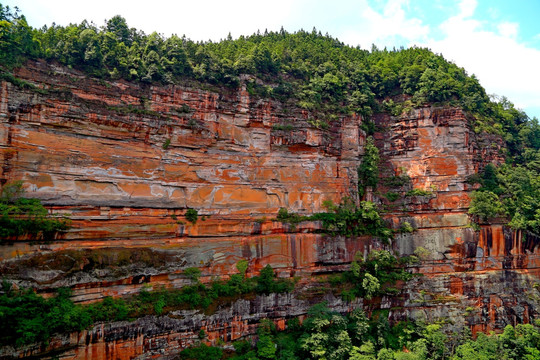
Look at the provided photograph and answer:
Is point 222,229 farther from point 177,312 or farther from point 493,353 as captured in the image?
point 493,353

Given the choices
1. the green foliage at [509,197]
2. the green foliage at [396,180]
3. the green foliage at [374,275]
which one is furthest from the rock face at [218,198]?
the green foliage at [509,197]

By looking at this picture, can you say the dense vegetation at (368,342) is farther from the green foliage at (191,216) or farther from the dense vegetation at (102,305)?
the green foliage at (191,216)

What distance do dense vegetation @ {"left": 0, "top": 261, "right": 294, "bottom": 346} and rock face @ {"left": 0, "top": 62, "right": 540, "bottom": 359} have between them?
493mm

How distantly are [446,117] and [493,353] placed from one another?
50.7ft

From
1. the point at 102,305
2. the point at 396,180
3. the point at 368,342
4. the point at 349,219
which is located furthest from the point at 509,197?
the point at 102,305

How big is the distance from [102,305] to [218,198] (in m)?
8.16

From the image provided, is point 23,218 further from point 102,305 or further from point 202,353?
point 202,353

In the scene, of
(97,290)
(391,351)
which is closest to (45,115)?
(97,290)

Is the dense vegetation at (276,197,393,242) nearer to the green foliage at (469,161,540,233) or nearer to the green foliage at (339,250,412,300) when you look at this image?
the green foliage at (339,250,412,300)

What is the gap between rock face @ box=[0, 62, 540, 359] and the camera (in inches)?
655

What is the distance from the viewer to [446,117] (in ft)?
86.8

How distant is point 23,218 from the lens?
15.6 meters

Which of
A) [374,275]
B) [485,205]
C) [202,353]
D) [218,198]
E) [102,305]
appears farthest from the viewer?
[485,205]

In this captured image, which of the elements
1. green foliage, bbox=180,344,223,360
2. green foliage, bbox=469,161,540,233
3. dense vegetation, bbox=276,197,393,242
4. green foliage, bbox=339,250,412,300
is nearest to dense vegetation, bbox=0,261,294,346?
green foliage, bbox=180,344,223,360
